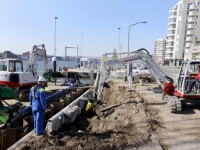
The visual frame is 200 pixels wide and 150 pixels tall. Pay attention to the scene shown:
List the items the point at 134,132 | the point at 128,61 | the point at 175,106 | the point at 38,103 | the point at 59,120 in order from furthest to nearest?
the point at 128,61 → the point at 175,106 → the point at 59,120 → the point at 134,132 → the point at 38,103

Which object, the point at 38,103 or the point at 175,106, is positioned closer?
the point at 38,103

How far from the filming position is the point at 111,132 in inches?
234

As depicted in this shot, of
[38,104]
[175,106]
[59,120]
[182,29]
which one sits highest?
[182,29]

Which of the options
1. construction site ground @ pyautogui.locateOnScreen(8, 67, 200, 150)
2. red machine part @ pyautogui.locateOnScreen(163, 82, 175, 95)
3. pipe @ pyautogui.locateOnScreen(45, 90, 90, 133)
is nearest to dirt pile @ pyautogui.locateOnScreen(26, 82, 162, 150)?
construction site ground @ pyautogui.locateOnScreen(8, 67, 200, 150)

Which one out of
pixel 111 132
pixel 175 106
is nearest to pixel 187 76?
pixel 175 106

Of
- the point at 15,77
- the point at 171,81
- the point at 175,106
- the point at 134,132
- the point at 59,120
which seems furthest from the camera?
the point at 15,77

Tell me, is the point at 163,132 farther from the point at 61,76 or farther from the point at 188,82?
the point at 61,76

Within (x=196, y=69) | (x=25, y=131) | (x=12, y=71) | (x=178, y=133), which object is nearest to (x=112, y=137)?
(x=178, y=133)

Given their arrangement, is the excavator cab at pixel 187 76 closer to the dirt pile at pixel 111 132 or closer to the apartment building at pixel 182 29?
the dirt pile at pixel 111 132

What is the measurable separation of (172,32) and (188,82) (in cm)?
6816

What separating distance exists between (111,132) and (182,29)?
66.7m

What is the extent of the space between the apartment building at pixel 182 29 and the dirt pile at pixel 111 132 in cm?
5504

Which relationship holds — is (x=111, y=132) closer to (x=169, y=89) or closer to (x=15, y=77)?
(x=169, y=89)

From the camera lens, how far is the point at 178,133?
585cm
